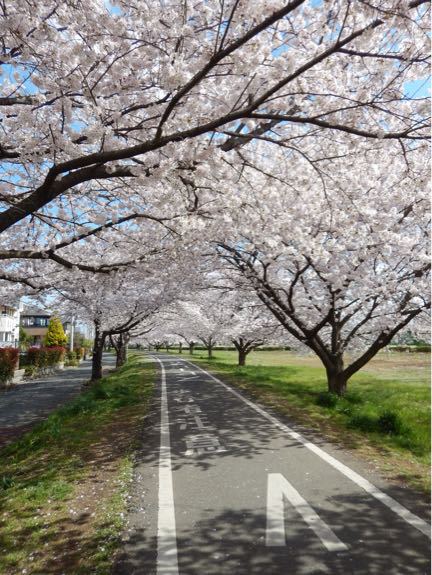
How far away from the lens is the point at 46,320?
9381 cm

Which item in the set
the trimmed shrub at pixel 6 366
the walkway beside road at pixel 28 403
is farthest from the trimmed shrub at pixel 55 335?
the trimmed shrub at pixel 6 366

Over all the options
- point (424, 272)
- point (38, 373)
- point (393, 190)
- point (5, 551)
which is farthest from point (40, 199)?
point (38, 373)

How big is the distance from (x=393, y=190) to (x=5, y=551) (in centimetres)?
1065

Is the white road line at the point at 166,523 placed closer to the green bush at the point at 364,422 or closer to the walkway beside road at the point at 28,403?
the green bush at the point at 364,422

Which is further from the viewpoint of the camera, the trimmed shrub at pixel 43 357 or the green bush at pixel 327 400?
the trimmed shrub at pixel 43 357

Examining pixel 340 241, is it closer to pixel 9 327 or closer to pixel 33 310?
pixel 33 310

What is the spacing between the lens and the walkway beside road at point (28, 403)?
12753mm

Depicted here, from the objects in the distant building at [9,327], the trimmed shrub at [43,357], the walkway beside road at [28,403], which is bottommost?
the walkway beside road at [28,403]

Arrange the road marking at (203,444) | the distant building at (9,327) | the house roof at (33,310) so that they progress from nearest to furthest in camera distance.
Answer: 1. the road marking at (203,444)
2. the house roof at (33,310)
3. the distant building at (9,327)

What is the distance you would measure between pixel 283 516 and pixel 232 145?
4.84 m

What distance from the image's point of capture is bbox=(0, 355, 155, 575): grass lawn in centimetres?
402

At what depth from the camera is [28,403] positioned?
695 inches

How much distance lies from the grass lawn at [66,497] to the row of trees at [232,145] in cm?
350

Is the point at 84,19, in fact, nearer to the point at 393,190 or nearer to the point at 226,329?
the point at 393,190
